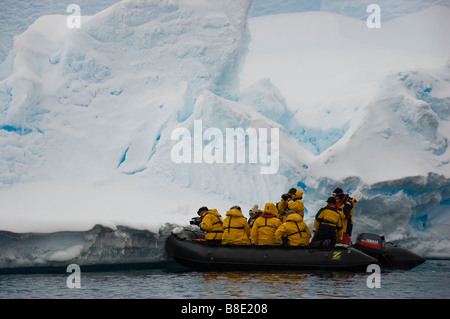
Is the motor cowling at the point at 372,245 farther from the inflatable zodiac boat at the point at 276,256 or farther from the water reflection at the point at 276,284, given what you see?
the water reflection at the point at 276,284

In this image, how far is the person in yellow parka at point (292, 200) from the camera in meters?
10.1

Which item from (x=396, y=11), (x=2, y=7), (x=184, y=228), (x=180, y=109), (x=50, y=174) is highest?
(x=396, y=11)

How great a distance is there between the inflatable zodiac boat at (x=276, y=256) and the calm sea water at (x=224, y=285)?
0.60ft

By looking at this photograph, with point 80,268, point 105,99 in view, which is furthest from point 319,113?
point 80,268

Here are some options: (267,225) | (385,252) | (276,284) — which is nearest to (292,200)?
(267,225)

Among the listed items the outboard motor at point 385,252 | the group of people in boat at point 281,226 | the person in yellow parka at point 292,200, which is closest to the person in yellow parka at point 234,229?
the group of people in boat at point 281,226

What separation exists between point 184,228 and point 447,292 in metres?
5.46

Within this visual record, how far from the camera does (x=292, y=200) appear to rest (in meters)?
10.8

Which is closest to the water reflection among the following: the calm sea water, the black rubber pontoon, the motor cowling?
the calm sea water

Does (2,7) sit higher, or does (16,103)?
(2,7)

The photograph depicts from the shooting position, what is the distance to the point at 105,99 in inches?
629

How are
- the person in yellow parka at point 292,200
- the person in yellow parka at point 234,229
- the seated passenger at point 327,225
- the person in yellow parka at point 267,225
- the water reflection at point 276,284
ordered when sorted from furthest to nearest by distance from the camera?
the person in yellow parka at point 292,200 < the person in yellow parka at point 234,229 < the person in yellow parka at point 267,225 < the seated passenger at point 327,225 < the water reflection at point 276,284

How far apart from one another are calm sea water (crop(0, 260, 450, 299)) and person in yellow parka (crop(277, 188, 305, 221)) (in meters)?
1.27
